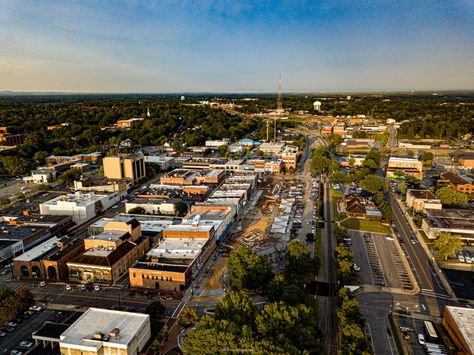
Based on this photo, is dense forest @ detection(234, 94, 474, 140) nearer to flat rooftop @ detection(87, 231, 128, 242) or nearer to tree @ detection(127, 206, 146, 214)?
tree @ detection(127, 206, 146, 214)

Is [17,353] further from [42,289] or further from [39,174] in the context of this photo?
[39,174]

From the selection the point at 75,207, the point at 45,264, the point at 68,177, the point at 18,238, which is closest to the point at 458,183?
the point at 75,207

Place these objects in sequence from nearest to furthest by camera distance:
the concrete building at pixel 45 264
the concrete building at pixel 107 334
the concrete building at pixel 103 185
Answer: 1. the concrete building at pixel 107 334
2. the concrete building at pixel 45 264
3. the concrete building at pixel 103 185

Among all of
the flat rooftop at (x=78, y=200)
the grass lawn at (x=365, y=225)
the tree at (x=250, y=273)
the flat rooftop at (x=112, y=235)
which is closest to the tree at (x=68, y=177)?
the flat rooftop at (x=78, y=200)

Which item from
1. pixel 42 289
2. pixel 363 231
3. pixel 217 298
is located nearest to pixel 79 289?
pixel 42 289

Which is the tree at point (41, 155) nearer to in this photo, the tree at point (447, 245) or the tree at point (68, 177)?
the tree at point (68, 177)

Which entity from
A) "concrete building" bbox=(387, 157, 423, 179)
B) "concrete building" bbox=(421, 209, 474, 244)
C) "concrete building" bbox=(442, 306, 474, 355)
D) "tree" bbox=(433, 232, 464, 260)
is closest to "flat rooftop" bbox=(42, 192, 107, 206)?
"concrete building" bbox=(442, 306, 474, 355)
